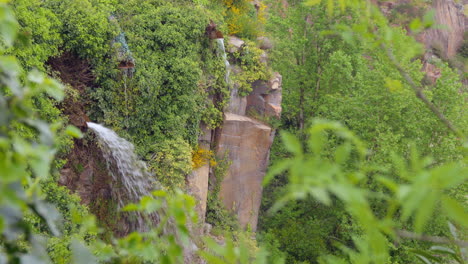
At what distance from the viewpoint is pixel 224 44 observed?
10.2 metres

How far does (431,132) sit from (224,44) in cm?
551

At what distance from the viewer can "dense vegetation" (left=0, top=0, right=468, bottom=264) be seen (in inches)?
26.2

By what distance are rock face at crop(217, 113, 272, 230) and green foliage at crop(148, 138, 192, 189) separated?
2.17 meters

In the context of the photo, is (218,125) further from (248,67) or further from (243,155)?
(248,67)

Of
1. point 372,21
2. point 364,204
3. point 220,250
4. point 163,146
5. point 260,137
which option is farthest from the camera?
point 260,137

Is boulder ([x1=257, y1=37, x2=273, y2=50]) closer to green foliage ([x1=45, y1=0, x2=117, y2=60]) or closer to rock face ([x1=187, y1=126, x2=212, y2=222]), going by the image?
rock face ([x1=187, y1=126, x2=212, y2=222])

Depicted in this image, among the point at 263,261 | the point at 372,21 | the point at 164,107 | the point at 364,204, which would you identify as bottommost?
the point at 164,107

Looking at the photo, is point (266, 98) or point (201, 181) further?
point (266, 98)

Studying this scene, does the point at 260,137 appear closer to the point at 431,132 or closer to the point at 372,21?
the point at 431,132

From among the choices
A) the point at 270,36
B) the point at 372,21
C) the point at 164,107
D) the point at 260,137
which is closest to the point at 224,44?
the point at 260,137

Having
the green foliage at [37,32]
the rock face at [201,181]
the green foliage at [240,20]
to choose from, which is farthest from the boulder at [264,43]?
the green foliage at [37,32]

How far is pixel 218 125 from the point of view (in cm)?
930

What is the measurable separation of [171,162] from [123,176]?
3.14 ft

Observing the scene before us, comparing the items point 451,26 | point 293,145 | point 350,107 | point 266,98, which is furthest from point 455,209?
point 451,26
